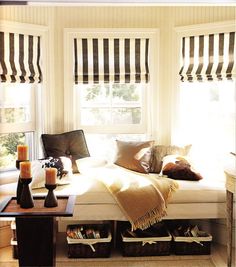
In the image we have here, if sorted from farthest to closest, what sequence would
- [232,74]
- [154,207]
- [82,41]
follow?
[82,41]
[232,74]
[154,207]

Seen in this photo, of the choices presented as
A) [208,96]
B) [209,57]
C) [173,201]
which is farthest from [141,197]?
[209,57]

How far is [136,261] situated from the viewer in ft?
12.3

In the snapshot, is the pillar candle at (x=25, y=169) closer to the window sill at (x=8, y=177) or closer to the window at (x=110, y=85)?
the window sill at (x=8, y=177)

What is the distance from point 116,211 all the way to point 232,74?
205 cm

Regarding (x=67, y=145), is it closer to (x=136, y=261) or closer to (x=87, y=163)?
(x=87, y=163)

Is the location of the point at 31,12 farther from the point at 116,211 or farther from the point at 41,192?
the point at 116,211

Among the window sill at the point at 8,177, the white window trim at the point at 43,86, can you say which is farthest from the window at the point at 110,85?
the window sill at the point at 8,177

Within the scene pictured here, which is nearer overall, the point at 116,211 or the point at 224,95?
the point at 116,211

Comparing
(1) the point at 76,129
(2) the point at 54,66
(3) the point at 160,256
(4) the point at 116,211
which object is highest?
(2) the point at 54,66

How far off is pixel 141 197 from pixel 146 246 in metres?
0.49

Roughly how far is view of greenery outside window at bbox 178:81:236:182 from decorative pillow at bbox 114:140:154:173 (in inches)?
22.1

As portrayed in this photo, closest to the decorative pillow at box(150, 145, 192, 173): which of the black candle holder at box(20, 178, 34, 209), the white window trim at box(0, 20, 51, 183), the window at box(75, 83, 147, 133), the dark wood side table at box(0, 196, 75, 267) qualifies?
the window at box(75, 83, 147, 133)

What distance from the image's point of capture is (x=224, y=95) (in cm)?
466

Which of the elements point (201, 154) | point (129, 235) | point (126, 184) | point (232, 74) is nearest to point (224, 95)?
point (232, 74)
